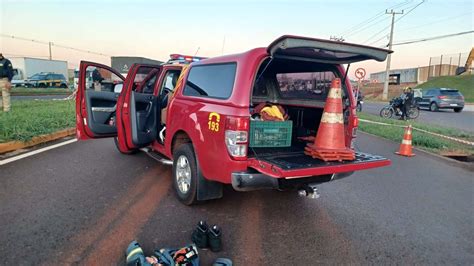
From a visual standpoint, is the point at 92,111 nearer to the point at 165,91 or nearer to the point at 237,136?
the point at 165,91

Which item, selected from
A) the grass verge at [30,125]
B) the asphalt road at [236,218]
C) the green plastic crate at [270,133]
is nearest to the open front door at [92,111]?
the asphalt road at [236,218]

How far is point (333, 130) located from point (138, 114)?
3010 mm

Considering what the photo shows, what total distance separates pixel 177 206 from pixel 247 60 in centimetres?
193

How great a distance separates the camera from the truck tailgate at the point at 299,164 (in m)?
3.16

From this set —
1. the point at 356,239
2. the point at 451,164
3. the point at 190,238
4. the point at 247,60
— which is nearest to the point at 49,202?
the point at 190,238

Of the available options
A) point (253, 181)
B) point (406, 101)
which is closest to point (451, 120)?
point (406, 101)

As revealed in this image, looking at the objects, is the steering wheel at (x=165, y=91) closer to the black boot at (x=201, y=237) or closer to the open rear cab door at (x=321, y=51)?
the open rear cab door at (x=321, y=51)

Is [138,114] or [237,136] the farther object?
[138,114]

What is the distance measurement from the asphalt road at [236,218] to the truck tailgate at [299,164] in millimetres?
681

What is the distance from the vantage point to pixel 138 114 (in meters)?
5.28

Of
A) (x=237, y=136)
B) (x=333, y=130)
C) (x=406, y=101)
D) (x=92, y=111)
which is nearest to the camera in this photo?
(x=237, y=136)

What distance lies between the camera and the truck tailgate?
3.16 metres

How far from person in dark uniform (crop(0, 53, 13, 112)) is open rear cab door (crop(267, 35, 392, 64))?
1042 centimetres

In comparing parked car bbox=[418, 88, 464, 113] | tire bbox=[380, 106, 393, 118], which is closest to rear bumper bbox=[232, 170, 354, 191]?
tire bbox=[380, 106, 393, 118]
